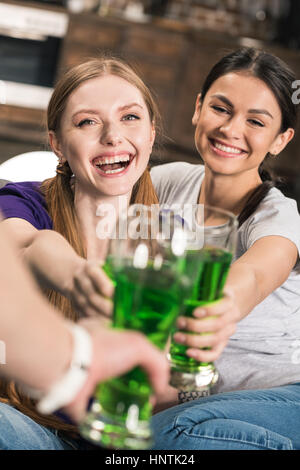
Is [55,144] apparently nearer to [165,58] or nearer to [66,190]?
[66,190]

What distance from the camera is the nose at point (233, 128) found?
122 centimetres

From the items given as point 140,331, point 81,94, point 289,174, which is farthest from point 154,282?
point 289,174

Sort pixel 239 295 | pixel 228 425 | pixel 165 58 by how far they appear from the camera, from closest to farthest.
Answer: pixel 239 295 → pixel 228 425 → pixel 165 58

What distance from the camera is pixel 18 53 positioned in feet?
13.8

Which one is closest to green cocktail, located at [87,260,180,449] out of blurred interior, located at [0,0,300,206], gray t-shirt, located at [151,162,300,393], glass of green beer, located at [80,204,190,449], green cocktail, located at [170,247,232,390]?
glass of green beer, located at [80,204,190,449]

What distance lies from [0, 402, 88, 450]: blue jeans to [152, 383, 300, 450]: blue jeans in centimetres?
15

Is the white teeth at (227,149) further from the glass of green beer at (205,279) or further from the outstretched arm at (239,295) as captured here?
the glass of green beer at (205,279)

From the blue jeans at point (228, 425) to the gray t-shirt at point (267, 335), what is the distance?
0.38 feet

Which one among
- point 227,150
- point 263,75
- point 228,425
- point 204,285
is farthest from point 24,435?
point 263,75

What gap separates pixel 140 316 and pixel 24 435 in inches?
17.7

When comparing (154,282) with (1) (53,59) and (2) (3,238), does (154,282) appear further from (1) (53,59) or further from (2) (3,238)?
(1) (53,59)

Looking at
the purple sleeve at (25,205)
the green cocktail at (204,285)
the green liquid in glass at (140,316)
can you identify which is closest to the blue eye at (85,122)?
the purple sleeve at (25,205)

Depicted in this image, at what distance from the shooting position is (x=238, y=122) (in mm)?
1226

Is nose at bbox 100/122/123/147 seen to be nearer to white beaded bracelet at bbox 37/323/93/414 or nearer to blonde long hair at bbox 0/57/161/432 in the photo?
blonde long hair at bbox 0/57/161/432
